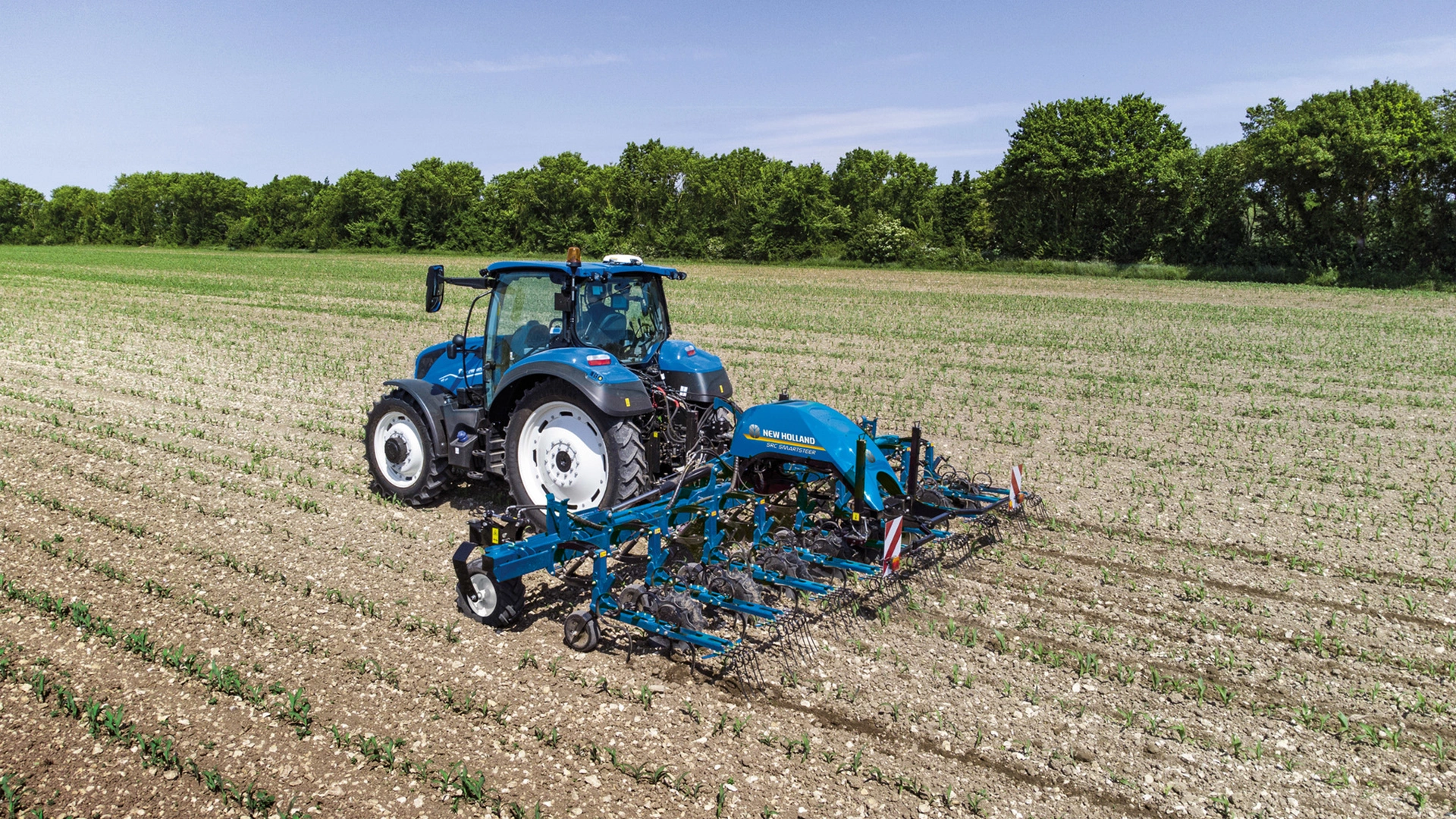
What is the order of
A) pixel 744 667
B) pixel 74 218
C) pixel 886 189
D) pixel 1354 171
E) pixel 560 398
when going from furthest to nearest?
pixel 74 218, pixel 886 189, pixel 1354 171, pixel 560 398, pixel 744 667

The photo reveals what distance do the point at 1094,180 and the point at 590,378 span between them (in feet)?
172

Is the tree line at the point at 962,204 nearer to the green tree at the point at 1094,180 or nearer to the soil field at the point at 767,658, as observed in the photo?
the green tree at the point at 1094,180

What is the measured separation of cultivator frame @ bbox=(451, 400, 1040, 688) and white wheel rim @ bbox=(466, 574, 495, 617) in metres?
0.04

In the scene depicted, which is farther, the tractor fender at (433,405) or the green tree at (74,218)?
the green tree at (74,218)

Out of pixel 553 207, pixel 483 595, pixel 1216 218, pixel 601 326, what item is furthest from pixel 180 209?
pixel 483 595

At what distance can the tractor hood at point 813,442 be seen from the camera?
20.6 feet

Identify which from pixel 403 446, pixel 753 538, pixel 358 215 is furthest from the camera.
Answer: pixel 358 215

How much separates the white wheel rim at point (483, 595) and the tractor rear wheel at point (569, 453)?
90cm

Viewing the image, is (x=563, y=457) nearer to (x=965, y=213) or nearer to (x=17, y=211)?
(x=965, y=213)

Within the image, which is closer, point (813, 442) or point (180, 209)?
point (813, 442)

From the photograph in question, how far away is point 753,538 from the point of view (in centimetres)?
653

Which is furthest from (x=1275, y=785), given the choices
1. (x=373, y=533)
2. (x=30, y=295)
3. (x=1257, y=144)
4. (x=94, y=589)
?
(x=1257, y=144)

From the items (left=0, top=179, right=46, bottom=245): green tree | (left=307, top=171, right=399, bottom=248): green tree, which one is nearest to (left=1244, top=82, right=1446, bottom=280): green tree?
(left=307, top=171, right=399, bottom=248): green tree

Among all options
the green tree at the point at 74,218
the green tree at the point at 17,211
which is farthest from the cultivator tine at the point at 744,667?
the green tree at the point at 17,211
